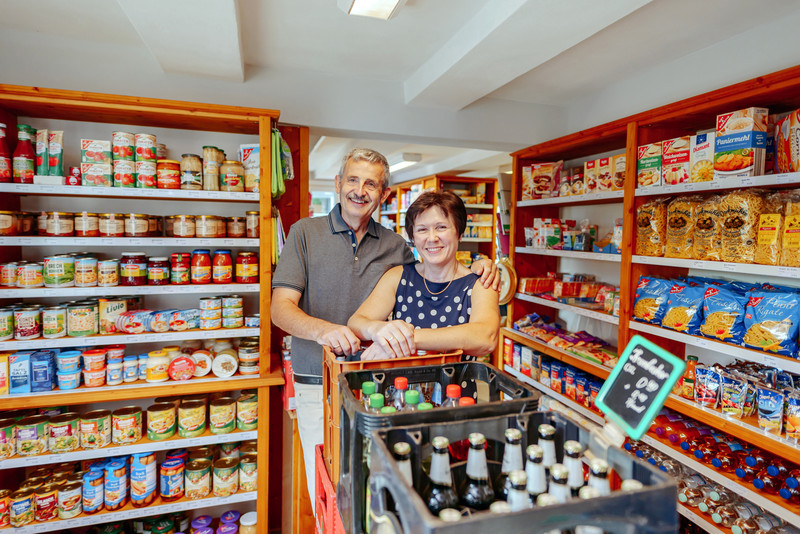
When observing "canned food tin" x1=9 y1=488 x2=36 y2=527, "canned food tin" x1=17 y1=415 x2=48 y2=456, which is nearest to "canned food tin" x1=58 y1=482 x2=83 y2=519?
"canned food tin" x1=9 y1=488 x2=36 y2=527

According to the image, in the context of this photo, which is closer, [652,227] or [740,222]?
[740,222]

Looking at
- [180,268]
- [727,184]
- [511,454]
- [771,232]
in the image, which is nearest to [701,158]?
[727,184]

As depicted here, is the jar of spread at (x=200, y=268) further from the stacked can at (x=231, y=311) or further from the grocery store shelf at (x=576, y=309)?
the grocery store shelf at (x=576, y=309)

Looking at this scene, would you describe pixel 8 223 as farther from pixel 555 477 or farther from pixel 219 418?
pixel 555 477

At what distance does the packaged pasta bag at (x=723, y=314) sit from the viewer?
2.15 metres

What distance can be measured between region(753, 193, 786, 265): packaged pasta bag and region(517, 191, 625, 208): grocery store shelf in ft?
2.58

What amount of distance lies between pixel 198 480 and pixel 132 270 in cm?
128

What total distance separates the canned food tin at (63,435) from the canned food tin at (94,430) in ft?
0.11

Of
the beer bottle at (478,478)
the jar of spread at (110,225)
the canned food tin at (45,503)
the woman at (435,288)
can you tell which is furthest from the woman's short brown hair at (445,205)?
the canned food tin at (45,503)

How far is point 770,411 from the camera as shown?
6.49 feet

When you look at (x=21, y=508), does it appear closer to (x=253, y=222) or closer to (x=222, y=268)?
(x=222, y=268)

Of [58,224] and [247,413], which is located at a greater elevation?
[58,224]

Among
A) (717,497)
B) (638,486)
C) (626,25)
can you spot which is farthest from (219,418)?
(626,25)

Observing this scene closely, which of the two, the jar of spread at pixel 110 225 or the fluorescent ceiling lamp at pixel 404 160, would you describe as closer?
the jar of spread at pixel 110 225
